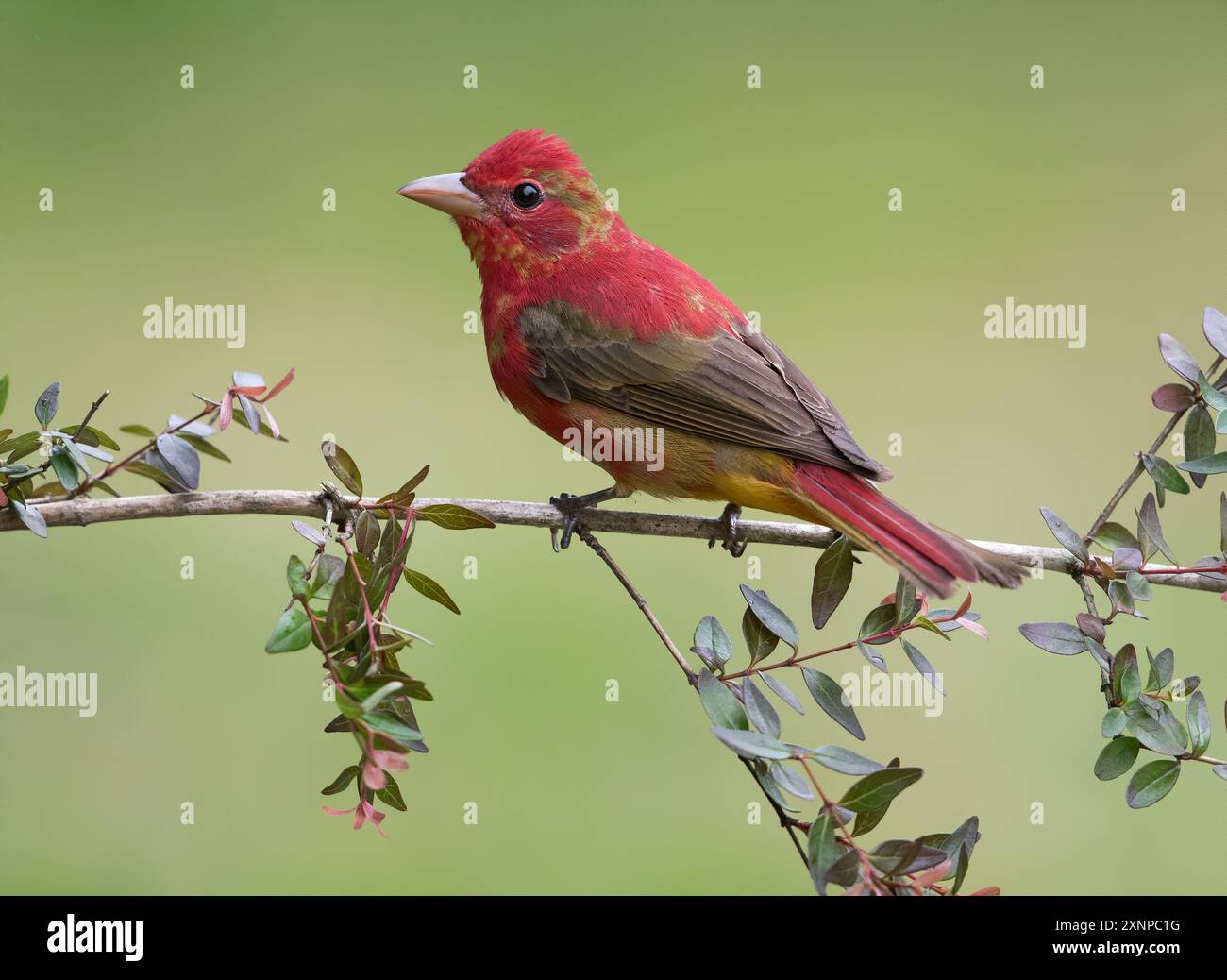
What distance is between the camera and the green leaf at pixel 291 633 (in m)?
2.08

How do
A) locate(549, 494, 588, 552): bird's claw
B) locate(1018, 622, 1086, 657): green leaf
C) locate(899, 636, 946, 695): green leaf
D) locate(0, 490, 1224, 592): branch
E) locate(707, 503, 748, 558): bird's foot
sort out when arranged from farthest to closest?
locate(707, 503, 748, 558): bird's foot → locate(549, 494, 588, 552): bird's claw → locate(0, 490, 1224, 592): branch → locate(1018, 622, 1086, 657): green leaf → locate(899, 636, 946, 695): green leaf

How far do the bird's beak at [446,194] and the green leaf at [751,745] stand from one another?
205 cm

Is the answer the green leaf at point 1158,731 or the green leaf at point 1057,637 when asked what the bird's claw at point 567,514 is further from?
the green leaf at point 1158,731

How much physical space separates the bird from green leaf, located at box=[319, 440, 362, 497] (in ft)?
2.29

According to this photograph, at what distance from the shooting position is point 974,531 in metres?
5.47

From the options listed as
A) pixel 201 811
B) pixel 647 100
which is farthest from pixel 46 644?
pixel 647 100

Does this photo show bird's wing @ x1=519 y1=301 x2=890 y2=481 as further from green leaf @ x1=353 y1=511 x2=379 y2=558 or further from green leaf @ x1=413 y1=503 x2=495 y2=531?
green leaf @ x1=353 y1=511 x2=379 y2=558

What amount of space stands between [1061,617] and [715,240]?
289 cm

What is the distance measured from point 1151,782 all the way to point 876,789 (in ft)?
2.19

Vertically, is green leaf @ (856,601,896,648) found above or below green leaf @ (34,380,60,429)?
below

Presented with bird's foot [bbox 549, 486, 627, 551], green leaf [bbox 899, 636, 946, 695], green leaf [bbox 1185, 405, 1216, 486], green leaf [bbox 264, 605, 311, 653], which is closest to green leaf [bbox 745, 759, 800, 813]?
green leaf [bbox 899, 636, 946, 695]

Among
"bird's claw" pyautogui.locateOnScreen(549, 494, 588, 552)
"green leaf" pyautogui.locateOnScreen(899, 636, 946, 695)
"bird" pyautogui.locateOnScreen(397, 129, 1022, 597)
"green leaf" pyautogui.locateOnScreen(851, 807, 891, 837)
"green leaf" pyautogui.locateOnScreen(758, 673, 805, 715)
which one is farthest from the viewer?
"bird" pyautogui.locateOnScreen(397, 129, 1022, 597)

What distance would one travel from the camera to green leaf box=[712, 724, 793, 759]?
2.03 meters

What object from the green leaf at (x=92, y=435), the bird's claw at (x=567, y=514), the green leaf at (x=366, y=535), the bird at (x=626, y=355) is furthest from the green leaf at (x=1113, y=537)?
the green leaf at (x=92, y=435)
